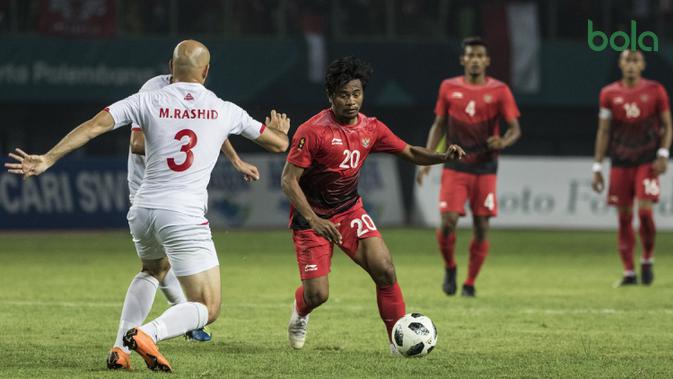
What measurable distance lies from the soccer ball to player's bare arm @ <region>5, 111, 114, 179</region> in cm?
217

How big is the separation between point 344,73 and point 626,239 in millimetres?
6553

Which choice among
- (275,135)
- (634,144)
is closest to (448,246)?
(634,144)

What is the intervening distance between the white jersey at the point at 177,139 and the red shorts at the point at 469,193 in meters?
5.29

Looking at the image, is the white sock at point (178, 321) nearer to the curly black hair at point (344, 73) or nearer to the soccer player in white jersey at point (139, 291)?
the soccer player in white jersey at point (139, 291)

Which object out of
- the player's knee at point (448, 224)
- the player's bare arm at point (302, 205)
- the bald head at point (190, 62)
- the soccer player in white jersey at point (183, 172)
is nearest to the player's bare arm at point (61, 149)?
the soccer player in white jersey at point (183, 172)

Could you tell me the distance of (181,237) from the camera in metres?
6.97

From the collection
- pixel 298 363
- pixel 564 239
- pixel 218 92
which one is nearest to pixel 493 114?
→ pixel 298 363

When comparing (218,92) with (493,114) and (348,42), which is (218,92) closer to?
(348,42)

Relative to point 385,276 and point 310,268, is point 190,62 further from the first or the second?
point 385,276

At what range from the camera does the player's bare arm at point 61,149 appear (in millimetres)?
6548

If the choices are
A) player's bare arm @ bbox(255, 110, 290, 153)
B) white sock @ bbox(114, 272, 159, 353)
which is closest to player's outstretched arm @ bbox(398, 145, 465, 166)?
player's bare arm @ bbox(255, 110, 290, 153)

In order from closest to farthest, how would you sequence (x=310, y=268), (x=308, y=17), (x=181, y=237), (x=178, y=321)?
(x=178, y=321) < (x=181, y=237) < (x=310, y=268) < (x=308, y=17)

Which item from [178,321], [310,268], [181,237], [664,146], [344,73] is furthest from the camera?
[664,146]

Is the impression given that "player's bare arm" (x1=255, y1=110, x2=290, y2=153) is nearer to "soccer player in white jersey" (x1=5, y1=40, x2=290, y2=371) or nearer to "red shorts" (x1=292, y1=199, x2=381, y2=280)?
"soccer player in white jersey" (x1=5, y1=40, x2=290, y2=371)
